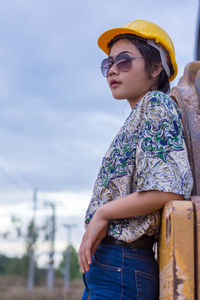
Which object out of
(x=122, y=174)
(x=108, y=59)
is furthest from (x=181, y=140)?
(x=108, y=59)

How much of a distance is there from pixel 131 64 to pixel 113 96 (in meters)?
0.16

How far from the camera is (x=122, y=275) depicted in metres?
1.74

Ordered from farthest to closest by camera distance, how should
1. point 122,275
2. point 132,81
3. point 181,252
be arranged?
point 132,81
point 122,275
point 181,252

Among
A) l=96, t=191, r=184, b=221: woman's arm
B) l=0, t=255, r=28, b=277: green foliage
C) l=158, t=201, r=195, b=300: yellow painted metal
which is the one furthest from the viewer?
l=0, t=255, r=28, b=277: green foliage

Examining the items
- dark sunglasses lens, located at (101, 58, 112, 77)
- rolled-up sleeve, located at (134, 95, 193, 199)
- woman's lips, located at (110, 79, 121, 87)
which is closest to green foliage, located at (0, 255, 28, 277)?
dark sunglasses lens, located at (101, 58, 112, 77)

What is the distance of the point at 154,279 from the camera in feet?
5.94

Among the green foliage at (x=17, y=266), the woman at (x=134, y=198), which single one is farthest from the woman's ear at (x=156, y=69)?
the green foliage at (x=17, y=266)

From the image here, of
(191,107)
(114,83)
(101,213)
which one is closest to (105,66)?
(114,83)

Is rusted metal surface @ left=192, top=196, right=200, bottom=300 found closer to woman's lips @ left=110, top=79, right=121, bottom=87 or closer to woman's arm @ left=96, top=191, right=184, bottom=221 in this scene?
woman's arm @ left=96, top=191, right=184, bottom=221

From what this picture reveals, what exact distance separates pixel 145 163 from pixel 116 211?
0.21 meters

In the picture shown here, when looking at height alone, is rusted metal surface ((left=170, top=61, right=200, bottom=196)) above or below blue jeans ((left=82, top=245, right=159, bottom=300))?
above

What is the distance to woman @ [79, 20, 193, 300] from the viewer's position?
1.74 meters

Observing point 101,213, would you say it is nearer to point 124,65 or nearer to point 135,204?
point 135,204

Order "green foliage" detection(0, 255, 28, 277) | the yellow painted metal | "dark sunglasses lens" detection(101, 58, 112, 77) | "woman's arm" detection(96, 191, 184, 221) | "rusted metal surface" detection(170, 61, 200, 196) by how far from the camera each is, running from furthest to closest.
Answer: "green foliage" detection(0, 255, 28, 277) < "dark sunglasses lens" detection(101, 58, 112, 77) < "rusted metal surface" detection(170, 61, 200, 196) < "woman's arm" detection(96, 191, 184, 221) < the yellow painted metal
